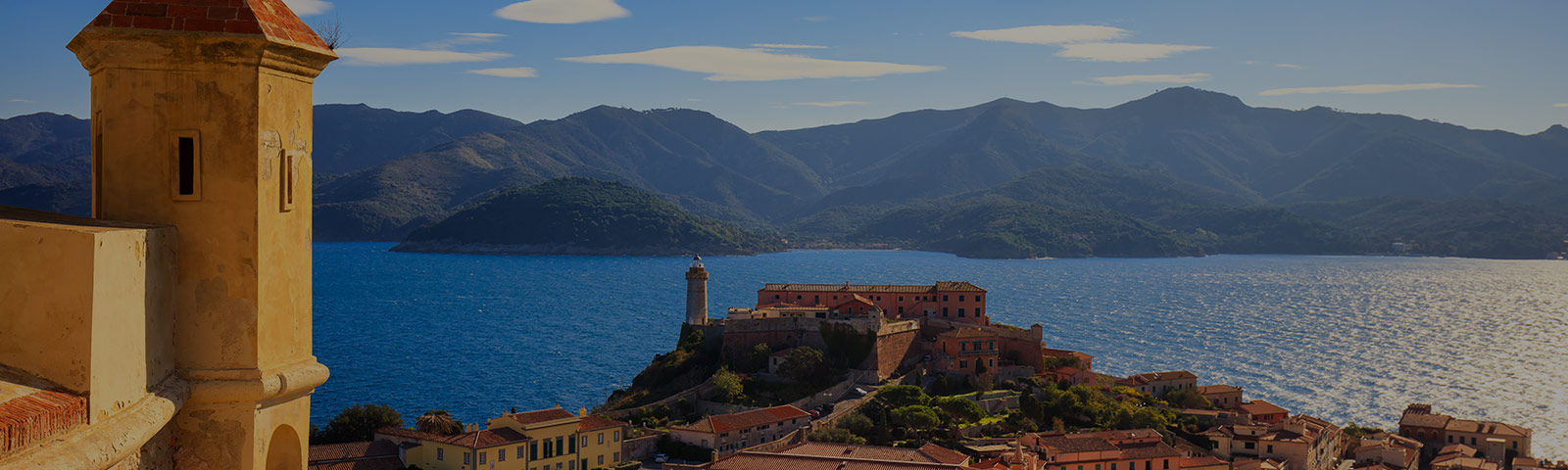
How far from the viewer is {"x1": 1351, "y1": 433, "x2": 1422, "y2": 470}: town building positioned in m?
47.7

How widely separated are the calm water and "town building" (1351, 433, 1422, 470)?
35.1 feet

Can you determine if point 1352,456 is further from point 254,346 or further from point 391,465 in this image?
point 254,346

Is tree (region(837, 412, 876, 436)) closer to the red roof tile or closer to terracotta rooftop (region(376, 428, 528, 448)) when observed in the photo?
the red roof tile

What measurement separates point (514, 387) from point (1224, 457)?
43.7 meters

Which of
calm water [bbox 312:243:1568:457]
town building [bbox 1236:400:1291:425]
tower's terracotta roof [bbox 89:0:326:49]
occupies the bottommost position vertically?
calm water [bbox 312:243:1568:457]

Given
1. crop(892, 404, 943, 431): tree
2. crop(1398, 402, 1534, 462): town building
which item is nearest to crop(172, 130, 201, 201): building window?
crop(892, 404, 943, 431): tree

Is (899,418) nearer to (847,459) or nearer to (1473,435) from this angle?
(847,459)

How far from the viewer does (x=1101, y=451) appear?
4069cm

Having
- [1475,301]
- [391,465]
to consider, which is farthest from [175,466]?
[1475,301]

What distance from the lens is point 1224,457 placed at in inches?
1772

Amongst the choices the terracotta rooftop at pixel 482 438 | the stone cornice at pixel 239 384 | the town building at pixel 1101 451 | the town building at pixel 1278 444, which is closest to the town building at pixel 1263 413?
the town building at pixel 1278 444

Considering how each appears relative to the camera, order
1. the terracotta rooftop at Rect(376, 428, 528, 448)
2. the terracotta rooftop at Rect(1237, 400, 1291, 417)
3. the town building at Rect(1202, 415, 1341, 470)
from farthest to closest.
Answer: the terracotta rooftop at Rect(1237, 400, 1291, 417) < the town building at Rect(1202, 415, 1341, 470) < the terracotta rooftop at Rect(376, 428, 528, 448)

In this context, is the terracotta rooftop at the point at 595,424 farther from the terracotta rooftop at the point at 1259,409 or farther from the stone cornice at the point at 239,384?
the stone cornice at the point at 239,384

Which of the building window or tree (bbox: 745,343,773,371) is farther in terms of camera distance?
tree (bbox: 745,343,773,371)
